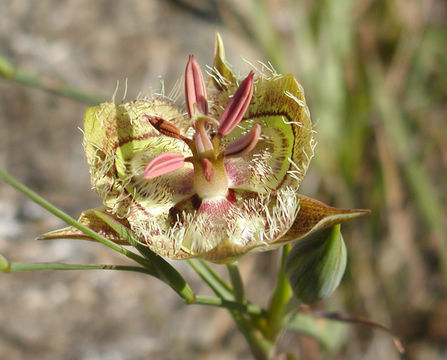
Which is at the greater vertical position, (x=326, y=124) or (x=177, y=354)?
(x=326, y=124)

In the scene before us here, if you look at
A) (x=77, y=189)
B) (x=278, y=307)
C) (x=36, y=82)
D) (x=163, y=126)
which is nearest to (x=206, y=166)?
(x=163, y=126)

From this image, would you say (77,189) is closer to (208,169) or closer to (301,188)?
(301,188)

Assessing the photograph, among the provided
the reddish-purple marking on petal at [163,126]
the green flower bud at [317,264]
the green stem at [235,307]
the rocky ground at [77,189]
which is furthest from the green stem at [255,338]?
the rocky ground at [77,189]

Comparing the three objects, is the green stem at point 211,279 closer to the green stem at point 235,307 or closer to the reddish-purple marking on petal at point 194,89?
the green stem at point 235,307

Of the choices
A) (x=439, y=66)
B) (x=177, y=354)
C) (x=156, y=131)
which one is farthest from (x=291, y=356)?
(x=439, y=66)

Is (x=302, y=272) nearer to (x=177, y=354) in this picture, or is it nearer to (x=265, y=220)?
(x=265, y=220)

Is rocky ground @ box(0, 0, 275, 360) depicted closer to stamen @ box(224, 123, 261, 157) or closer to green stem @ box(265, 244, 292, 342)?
green stem @ box(265, 244, 292, 342)
